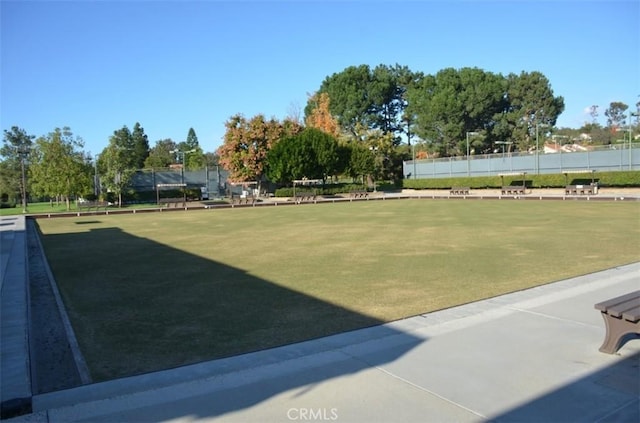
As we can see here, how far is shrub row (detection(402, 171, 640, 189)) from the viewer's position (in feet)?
120

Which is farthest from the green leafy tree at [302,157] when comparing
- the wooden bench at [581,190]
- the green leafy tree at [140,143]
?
the green leafy tree at [140,143]

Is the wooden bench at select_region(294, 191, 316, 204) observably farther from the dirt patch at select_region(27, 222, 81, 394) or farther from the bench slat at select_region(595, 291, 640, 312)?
the bench slat at select_region(595, 291, 640, 312)

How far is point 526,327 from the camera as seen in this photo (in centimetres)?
535

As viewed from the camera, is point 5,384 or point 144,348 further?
point 144,348

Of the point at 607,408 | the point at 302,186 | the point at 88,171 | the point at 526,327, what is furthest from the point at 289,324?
the point at 302,186

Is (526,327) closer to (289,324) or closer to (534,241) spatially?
(289,324)

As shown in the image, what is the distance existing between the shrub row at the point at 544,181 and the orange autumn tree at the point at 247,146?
1886 centimetres

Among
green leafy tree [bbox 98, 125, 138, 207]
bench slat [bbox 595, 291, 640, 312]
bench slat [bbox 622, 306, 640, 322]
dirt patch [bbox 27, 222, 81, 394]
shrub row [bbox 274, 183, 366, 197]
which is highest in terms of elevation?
green leafy tree [bbox 98, 125, 138, 207]

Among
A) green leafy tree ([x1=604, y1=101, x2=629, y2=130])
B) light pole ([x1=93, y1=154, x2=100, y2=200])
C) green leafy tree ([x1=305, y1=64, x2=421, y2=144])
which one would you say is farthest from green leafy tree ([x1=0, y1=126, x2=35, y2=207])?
green leafy tree ([x1=604, y1=101, x2=629, y2=130])

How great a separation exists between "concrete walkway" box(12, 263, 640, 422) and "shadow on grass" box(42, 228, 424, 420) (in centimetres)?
4

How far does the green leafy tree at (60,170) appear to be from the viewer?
1592 inches

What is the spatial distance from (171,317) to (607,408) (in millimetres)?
4934

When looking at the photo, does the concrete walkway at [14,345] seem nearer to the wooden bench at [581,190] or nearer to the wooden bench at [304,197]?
the wooden bench at [304,197]

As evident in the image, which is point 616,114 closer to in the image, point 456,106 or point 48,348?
point 456,106
